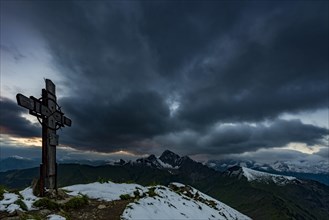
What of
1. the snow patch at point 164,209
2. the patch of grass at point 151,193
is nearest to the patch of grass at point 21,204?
the snow patch at point 164,209

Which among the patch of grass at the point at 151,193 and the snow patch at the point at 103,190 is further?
→ the patch of grass at the point at 151,193

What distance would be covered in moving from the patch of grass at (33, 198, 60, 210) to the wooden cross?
2147mm

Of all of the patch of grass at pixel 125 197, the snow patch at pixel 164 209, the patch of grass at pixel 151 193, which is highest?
the patch of grass at pixel 151 193

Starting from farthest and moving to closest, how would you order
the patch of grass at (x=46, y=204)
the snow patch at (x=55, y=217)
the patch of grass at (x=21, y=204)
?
the patch of grass at (x=46, y=204) → the patch of grass at (x=21, y=204) → the snow patch at (x=55, y=217)

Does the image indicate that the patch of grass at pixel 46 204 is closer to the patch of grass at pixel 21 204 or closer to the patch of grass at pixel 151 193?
the patch of grass at pixel 21 204

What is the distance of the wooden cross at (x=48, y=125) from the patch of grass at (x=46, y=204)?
2.15m

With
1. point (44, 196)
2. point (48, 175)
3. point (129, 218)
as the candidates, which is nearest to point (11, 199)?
point (44, 196)

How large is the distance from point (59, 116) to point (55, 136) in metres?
1.75

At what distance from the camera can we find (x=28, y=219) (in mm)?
A: 13883

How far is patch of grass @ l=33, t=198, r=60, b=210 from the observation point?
17.7 m

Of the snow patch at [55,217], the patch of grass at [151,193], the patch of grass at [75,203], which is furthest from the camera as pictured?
the patch of grass at [151,193]

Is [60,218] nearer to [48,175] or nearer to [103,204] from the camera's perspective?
[103,204]

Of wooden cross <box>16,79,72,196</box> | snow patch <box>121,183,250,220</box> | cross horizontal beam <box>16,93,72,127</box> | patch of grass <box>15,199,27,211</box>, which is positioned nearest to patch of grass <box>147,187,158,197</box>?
snow patch <box>121,183,250,220</box>

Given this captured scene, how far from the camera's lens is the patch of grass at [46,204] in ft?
58.0
